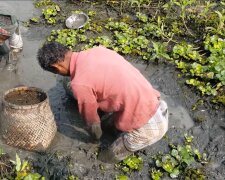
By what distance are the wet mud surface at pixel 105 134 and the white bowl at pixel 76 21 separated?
0.77 meters

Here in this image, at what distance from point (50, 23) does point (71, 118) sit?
115 inches

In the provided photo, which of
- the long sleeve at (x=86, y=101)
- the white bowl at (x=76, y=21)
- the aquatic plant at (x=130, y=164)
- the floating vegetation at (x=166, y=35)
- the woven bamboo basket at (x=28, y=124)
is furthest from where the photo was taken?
the white bowl at (x=76, y=21)

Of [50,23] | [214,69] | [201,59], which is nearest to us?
[214,69]

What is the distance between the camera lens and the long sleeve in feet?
14.2

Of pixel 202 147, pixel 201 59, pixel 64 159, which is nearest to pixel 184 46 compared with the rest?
pixel 201 59

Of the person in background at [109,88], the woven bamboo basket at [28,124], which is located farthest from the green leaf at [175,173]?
the woven bamboo basket at [28,124]

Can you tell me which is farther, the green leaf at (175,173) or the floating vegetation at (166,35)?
the floating vegetation at (166,35)

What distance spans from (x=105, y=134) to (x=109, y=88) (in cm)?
128

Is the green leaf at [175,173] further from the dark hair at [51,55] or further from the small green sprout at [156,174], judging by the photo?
the dark hair at [51,55]

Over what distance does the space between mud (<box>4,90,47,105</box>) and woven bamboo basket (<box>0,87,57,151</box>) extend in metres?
0.01

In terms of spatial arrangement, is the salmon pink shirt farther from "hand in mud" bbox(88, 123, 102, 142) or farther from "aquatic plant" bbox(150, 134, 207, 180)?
"aquatic plant" bbox(150, 134, 207, 180)

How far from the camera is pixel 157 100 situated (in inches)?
186

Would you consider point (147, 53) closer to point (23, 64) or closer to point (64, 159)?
point (23, 64)

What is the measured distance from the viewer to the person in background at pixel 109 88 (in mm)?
4363
